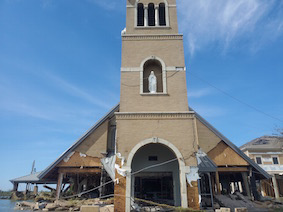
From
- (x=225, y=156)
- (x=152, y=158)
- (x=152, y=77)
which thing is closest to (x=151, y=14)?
(x=152, y=77)

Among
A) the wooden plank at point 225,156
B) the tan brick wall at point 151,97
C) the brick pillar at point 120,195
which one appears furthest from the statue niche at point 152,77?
the wooden plank at point 225,156

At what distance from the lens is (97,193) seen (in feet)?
50.4

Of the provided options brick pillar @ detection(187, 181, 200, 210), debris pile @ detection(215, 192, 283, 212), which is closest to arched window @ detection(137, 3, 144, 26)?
brick pillar @ detection(187, 181, 200, 210)

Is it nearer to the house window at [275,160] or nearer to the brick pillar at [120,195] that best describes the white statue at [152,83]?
the brick pillar at [120,195]

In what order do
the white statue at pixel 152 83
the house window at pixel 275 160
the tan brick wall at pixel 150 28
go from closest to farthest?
the white statue at pixel 152 83 → the tan brick wall at pixel 150 28 → the house window at pixel 275 160

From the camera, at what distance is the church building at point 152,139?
10.6 metres

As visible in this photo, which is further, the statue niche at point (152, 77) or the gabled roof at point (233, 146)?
the gabled roof at point (233, 146)

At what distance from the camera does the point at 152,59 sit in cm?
1298

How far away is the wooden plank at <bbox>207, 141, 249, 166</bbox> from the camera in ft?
47.6

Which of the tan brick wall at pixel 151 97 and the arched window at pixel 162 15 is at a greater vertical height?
the arched window at pixel 162 15

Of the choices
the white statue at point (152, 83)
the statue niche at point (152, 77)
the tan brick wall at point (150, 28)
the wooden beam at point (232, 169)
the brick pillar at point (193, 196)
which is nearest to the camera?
the brick pillar at point (193, 196)

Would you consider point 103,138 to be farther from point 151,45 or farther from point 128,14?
point 128,14

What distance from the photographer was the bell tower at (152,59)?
470 inches

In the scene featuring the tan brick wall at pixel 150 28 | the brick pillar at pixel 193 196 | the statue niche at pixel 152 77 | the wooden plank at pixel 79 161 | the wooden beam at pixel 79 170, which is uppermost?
the tan brick wall at pixel 150 28
